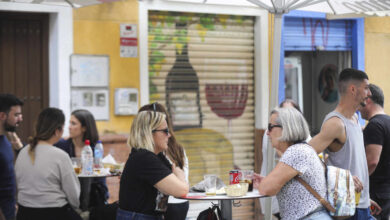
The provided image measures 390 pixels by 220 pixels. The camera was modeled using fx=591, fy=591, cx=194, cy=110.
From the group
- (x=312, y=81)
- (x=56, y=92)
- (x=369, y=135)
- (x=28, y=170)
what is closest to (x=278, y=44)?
(x=369, y=135)

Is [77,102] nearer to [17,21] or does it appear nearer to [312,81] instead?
[17,21]

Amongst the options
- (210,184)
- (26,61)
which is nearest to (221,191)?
(210,184)

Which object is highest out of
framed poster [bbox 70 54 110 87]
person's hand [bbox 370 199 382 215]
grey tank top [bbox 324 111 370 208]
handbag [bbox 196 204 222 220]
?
framed poster [bbox 70 54 110 87]

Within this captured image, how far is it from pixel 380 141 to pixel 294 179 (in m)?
1.76

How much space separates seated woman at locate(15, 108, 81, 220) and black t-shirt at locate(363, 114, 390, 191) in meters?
2.93

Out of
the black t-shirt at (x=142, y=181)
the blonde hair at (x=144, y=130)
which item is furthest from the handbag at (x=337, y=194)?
the blonde hair at (x=144, y=130)

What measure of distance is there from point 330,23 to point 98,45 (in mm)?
4157

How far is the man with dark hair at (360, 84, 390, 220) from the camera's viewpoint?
231 inches

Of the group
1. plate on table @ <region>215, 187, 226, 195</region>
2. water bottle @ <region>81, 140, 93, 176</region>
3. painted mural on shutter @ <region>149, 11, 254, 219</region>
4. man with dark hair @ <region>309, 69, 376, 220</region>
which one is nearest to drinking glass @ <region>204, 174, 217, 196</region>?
plate on table @ <region>215, 187, 226, 195</region>

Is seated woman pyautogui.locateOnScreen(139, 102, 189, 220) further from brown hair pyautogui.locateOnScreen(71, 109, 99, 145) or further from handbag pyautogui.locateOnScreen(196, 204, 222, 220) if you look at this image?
brown hair pyautogui.locateOnScreen(71, 109, 99, 145)

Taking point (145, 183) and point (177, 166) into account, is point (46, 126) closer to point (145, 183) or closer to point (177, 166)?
point (177, 166)

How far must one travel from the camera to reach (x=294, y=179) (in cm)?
451

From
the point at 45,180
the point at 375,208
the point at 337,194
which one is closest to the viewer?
the point at 337,194

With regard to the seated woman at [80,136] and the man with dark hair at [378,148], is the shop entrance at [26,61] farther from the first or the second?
the man with dark hair at [378,148]
